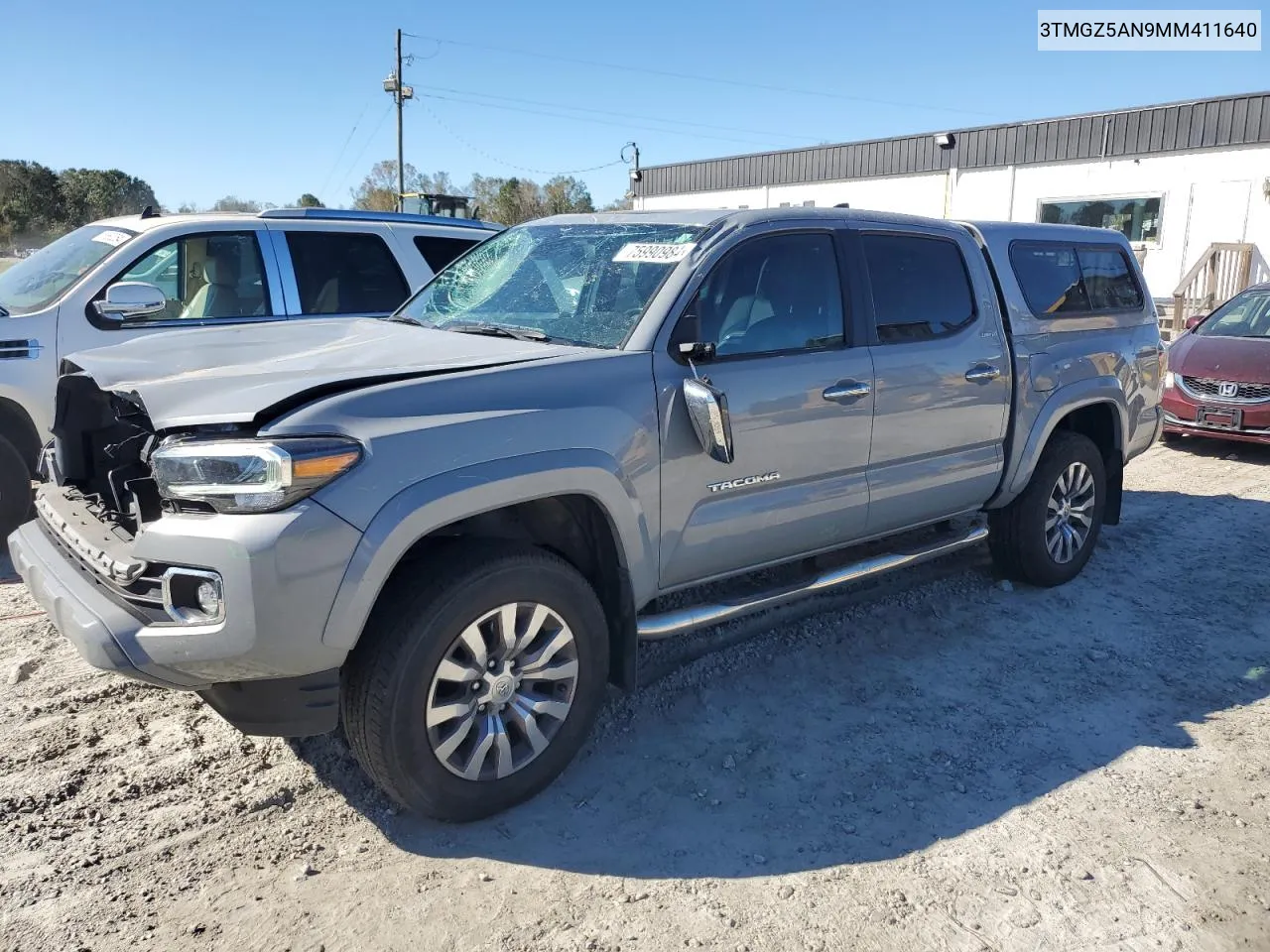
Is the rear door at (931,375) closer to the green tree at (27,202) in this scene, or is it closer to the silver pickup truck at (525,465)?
the silver pickup truck at (525,465)

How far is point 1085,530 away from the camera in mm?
5426

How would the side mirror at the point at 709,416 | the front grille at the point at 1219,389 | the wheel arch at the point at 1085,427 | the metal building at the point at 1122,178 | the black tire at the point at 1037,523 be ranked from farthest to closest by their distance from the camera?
the metal building at the point at 1122,178 < the front grille at the point at 1219,389 < the black tire at the point at 1037,523 < the wheel arch at the point at 1085,427 < the side mirror at the point at 709,416

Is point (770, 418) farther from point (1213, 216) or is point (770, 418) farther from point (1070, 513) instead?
point (1213, 216)

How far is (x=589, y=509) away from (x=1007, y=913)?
1765 mm

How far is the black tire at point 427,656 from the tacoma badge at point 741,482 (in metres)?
0.66

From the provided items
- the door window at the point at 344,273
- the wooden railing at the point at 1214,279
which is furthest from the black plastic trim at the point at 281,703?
the wooden railing at the point at 1214,279

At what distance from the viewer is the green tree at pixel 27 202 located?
4781cm

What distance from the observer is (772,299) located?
3852mm

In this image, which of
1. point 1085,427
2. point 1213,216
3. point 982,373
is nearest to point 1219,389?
point 1085,427

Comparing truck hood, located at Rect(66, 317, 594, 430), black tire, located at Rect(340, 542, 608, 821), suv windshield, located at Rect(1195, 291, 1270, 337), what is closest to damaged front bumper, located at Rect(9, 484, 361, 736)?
black tire, located at Rect(340, 542, 608, 821)

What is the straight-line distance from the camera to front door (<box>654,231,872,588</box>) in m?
3.46

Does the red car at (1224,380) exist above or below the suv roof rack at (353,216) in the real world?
below

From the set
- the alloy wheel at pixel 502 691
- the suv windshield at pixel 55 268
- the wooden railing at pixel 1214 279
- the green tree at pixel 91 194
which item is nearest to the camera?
the alloy wheel at pixel 502 691

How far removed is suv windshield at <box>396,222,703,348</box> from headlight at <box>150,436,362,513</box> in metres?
1.19
